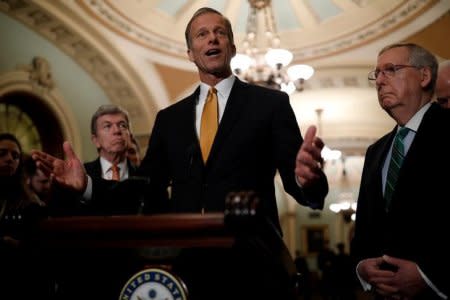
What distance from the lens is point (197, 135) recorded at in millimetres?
1525

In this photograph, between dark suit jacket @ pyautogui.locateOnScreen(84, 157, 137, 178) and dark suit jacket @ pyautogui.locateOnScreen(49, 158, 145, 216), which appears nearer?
dark suit jacket @ pyautogui.locateOnScreen(49, 158, 145, 216)

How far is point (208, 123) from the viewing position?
59.7 inches

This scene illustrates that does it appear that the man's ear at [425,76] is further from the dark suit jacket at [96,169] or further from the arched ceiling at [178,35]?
the arched ceiling at [178,35]

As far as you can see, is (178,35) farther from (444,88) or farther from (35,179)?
(444,88)

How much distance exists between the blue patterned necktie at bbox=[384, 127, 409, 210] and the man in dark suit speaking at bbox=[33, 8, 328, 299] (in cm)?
52

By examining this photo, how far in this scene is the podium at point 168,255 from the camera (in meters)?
0.93

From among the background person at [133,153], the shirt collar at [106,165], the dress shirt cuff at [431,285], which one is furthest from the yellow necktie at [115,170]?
the dress shirt cuff at [431,285]

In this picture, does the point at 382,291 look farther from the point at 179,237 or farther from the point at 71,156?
the point at 71,156

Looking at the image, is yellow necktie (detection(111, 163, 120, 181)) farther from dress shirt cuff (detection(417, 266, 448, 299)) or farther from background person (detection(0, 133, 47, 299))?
dress shirt cuff (detection(417, 266, 448, 299))

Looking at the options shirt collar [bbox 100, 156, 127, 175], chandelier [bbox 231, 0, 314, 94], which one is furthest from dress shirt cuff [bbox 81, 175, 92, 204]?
chandelier [bbox 231, 0, 314, 94]

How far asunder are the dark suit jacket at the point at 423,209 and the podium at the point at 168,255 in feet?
2.35

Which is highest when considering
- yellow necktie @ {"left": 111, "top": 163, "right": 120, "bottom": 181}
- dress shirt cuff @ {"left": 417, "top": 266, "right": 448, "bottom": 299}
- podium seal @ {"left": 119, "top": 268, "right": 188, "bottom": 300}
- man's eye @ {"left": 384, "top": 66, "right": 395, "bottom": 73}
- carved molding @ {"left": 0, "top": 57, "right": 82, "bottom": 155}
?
carved molding @ {"left": 0, "top": 57, "right": 82, "bottom": 155}

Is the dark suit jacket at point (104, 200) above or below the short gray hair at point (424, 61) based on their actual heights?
below

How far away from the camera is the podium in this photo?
3.04 ft
